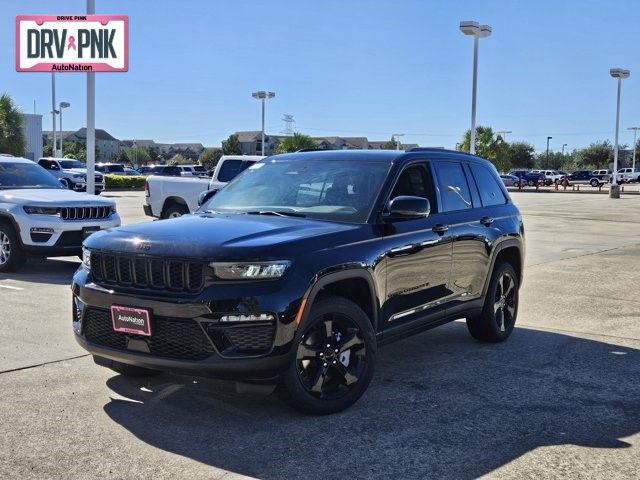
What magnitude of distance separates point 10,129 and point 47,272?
41537 millimetres

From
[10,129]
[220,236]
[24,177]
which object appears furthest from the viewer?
[10,129]

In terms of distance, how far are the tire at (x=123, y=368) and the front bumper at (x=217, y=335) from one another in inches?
18.3

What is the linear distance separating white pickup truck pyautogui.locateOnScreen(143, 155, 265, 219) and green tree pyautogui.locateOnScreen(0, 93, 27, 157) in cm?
3484

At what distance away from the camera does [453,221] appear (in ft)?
20.7

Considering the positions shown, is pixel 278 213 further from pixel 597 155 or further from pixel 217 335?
pixel 597 155

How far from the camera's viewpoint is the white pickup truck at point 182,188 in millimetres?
16906

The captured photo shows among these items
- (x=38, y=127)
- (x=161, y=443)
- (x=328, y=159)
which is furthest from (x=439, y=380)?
(x=38, y=127)

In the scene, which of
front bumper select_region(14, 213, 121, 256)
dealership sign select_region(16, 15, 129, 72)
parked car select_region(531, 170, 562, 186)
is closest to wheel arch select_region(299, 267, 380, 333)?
front bumper select_region(14, 213, 121, 256)

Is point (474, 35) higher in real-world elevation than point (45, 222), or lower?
higher

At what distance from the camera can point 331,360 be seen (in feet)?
15.9

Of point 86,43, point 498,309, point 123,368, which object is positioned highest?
point 86,43

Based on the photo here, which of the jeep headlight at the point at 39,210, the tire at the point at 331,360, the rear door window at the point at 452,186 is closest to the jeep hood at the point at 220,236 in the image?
the tire at the point at 331,360

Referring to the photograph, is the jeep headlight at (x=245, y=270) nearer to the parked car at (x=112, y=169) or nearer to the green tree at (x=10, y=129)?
the green tree at (x=10, y=129)

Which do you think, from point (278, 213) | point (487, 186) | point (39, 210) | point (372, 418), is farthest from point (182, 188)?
point (372, 418)
